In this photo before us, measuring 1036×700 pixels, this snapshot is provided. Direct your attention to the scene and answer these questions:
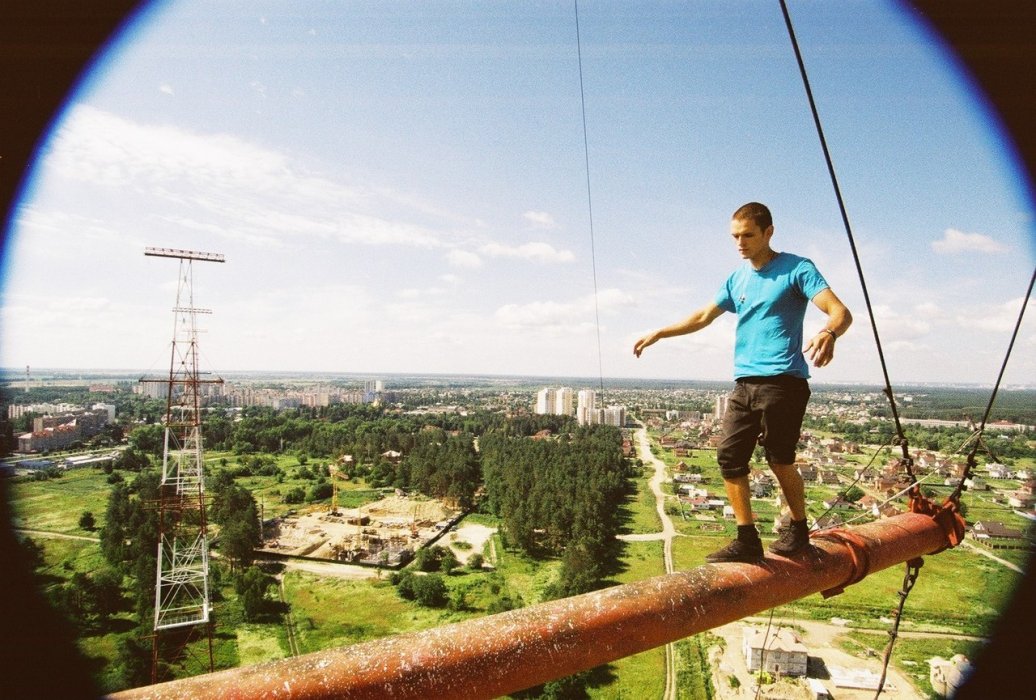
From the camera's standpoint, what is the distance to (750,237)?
1.89 meters

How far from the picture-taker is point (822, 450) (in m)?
39.0

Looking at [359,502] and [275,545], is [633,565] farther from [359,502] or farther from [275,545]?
[359,502]

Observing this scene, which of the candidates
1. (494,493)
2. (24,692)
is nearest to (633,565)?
(494,493)

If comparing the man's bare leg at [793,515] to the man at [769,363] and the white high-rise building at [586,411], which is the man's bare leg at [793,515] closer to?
the man at [769,363]

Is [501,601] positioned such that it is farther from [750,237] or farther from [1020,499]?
[1020,499]

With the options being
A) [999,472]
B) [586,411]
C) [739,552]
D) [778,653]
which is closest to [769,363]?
[739,552]

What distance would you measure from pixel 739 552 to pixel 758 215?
116cm

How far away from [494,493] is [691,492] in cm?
1144

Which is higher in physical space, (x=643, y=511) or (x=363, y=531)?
(x=363, y=531)

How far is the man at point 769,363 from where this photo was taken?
5.70 feet

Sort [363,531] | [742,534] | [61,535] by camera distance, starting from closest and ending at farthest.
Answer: [742,534] → [61,535] → [363,531]

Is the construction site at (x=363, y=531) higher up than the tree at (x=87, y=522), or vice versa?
the tree at (x=87, y=522)

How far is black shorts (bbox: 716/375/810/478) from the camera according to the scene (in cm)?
177

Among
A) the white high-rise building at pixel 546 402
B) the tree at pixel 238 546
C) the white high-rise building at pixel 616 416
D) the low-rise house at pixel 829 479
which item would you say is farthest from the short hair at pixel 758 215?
the white high-rise building at pixel 546 402
